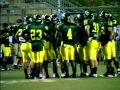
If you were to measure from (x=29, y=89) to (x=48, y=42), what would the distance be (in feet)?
12.0

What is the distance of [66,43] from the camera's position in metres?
17.9

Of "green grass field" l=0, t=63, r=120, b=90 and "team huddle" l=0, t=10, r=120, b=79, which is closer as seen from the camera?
"green grass field" l=0, t=63, r=120, b=90

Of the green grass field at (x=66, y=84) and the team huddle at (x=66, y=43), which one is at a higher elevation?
the team huddle at (x=66, y=43)

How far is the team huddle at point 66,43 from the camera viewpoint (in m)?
17.7

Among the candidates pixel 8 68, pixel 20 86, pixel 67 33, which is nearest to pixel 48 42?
pixel 67 33

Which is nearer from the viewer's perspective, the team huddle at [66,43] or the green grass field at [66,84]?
the green grass field at [66,84]

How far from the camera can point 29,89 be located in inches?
590

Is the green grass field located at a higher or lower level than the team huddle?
lower

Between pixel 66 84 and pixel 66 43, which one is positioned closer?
pixel 66 84

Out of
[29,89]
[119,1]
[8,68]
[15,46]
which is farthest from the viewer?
[119,1]

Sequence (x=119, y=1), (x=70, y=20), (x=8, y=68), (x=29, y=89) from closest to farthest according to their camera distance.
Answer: (x=29, y=89), (x=70, y=20), (x=8, y=68), (x=119, y=1)

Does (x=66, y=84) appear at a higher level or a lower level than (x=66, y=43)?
lower

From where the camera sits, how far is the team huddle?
17.7 m

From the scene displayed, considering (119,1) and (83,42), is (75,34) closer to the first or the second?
(83,42)
